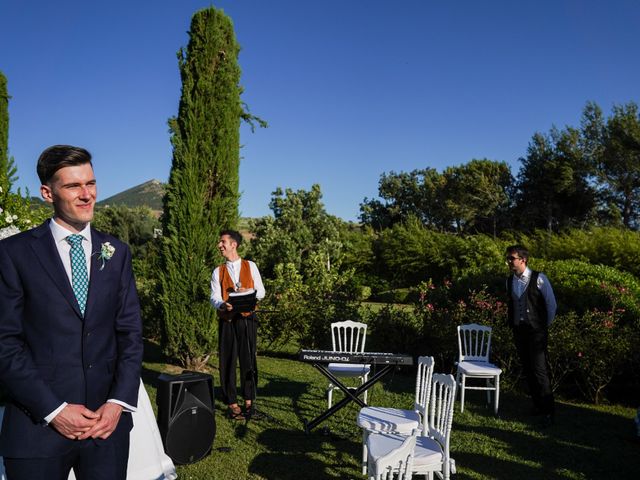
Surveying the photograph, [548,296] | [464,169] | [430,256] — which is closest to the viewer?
[548,296]

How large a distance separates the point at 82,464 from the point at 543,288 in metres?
5.59

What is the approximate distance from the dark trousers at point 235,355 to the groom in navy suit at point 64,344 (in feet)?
12.9

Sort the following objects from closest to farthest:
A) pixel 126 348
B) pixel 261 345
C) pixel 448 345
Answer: pixel 126 348 < pixel 448 345 < pixel 261 345

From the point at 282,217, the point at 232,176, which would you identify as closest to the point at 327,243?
the point at 282,217

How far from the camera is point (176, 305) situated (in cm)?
862

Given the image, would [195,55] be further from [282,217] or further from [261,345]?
[282,217]

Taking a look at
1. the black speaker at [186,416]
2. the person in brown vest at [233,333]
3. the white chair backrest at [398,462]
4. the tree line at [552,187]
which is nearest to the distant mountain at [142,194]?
the tree line at [552,187]

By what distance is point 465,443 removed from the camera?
5477 millimetres

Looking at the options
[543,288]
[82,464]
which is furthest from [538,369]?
[82,464]

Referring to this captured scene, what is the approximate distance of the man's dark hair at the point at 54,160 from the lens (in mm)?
2033

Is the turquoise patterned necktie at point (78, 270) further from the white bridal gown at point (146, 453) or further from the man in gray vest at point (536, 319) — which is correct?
the man in gray vest at point (536, 319)

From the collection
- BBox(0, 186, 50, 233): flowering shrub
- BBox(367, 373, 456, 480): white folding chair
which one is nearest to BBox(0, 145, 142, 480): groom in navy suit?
BBox(367, 373, 456, 480): white folding chair

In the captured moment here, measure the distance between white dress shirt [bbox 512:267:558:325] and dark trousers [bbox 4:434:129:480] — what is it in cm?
536

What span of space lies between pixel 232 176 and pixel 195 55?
2.07 meters
